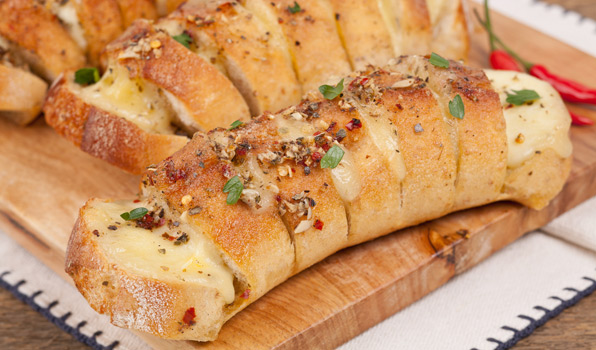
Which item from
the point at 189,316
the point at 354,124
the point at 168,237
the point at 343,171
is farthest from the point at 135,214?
the point at 354,124

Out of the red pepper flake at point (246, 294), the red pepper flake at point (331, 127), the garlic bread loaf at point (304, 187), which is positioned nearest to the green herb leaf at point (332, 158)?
the garlic bread loaf at point (304, 187)

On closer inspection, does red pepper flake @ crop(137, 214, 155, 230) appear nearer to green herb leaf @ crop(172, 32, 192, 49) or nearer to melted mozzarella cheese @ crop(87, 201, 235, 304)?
melted mozzarella cheese @ crop(87, 201, 235, 304)

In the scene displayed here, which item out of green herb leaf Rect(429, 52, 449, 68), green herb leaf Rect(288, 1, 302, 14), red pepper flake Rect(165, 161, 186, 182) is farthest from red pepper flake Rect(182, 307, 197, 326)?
green herb leaf Rect(288, 1, 302, 14)

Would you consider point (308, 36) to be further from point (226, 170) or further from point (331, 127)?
point (226, 170)

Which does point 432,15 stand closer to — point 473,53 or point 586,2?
point 473,53

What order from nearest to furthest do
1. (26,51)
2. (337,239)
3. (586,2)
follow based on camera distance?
1. (337,239)
2. (26,51)
3. (586,2)

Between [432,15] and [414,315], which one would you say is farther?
[432,15]

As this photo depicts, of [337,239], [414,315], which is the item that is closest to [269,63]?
[337,239]
